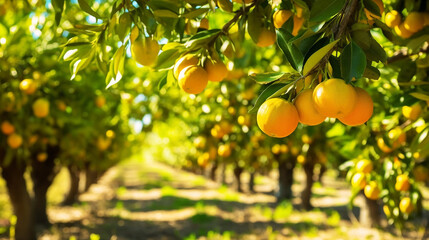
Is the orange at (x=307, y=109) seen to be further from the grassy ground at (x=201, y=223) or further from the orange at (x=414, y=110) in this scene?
the grassy ground at (x=201, y=223)

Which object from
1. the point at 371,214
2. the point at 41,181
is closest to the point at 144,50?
the point at 41,181

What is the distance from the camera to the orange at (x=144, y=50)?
1.17 meters

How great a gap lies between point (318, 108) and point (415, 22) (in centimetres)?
76

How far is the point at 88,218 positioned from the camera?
8312 millimetres

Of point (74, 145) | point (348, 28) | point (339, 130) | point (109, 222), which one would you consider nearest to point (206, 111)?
point (339, 130)

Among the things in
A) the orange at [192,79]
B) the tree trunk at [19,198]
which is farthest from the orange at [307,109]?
the tree trunk at [19,198]

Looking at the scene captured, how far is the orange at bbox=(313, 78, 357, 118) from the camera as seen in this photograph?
793 millimetres

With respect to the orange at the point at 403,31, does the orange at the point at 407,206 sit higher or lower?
lower

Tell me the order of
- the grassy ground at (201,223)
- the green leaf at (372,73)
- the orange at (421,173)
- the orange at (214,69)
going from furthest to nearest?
the grassy ground at (201,223) < the orange at (421,173) < the orange at (214,69) < the green leaf at (372,73)

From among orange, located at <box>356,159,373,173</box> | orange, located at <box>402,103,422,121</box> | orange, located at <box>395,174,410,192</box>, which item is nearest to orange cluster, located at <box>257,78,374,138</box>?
orange, located at <box>402,103,422,121</box>

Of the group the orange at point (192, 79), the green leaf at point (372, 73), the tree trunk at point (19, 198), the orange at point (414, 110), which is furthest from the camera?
the tree trunk at point (19, 198)

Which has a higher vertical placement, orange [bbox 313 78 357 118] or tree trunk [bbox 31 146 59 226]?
orange [bbox 313 78 357 118]

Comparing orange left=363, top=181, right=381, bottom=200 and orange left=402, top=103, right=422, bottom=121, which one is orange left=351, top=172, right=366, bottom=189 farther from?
orange left=402, top=103, right=422, bottom=121

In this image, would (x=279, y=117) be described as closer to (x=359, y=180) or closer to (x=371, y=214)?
(x=359, y=180)
